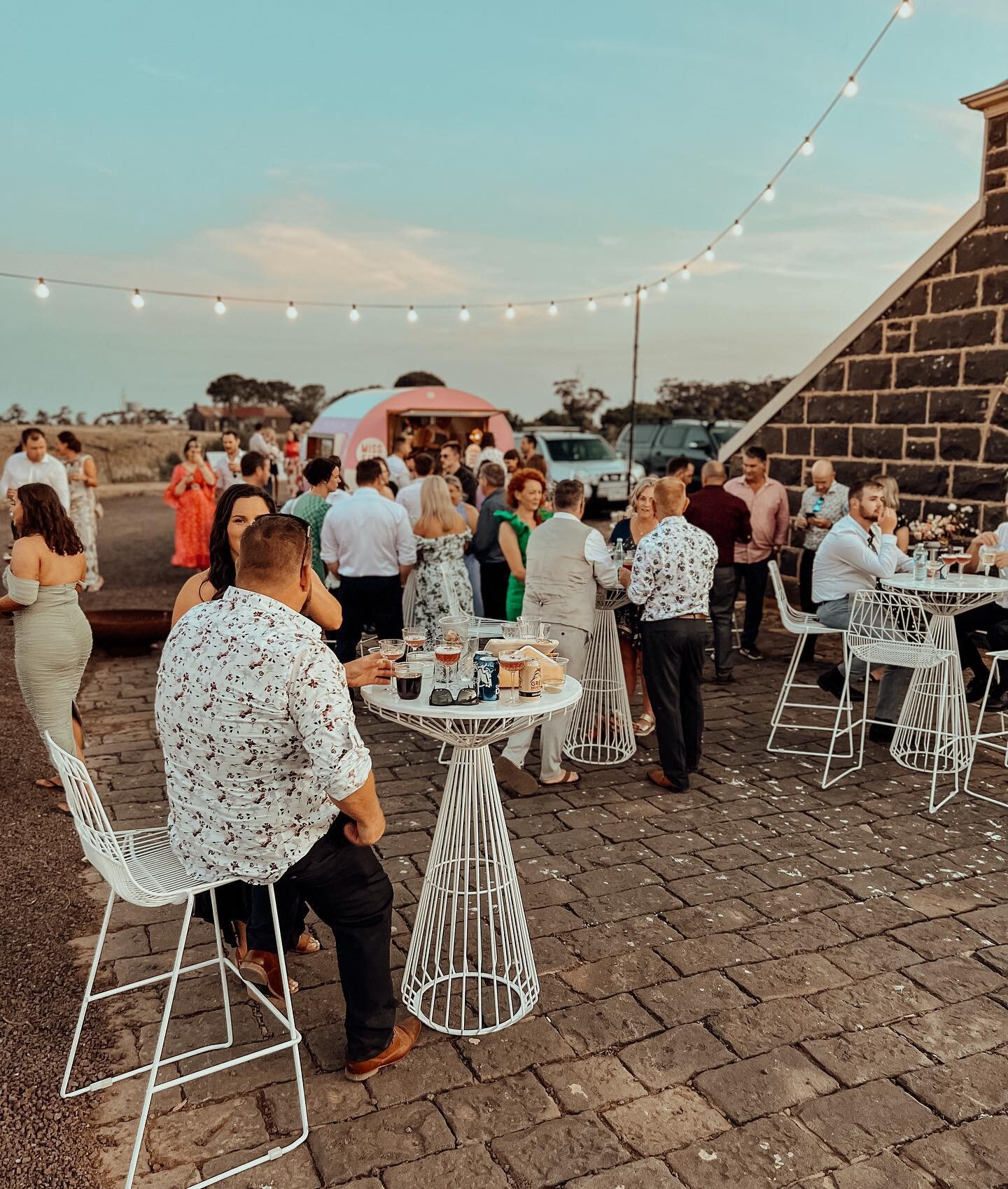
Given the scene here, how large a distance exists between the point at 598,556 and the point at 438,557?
1629 mm

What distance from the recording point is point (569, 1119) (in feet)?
8.52

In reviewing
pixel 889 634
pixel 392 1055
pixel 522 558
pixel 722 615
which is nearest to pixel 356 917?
pixel 392 1055

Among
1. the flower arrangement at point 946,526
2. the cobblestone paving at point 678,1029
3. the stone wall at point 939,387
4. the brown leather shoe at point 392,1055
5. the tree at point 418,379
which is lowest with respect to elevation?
the cobblestone paving at point 678,1029

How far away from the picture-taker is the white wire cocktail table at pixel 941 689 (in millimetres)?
5234

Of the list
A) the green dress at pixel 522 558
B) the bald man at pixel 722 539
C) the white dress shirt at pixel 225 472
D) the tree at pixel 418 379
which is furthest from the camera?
the tree at pixel 418 379

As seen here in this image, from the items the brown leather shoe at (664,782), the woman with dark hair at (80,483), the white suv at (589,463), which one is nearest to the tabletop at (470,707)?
the brown leather shoe at (664,782)

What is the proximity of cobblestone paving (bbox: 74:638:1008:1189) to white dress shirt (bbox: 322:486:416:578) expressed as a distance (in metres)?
2.02

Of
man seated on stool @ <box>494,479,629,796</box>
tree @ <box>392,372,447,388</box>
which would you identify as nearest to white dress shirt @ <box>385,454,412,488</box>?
man seated on stool @ <box>494,479,629,796</box>

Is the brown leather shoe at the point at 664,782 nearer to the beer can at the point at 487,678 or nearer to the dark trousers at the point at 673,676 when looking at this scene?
the dark trousers at the point at 673,676

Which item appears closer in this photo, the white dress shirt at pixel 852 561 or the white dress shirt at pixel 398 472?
the white dress shirt at pixel 852 561

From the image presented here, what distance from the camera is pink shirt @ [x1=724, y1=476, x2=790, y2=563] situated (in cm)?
806

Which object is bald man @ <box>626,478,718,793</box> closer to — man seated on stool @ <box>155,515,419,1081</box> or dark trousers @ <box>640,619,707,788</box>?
dark trousers @ <box>640,619,707,788</box>

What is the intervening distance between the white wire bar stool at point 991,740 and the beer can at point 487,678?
3.13 meters

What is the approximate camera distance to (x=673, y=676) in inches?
198
